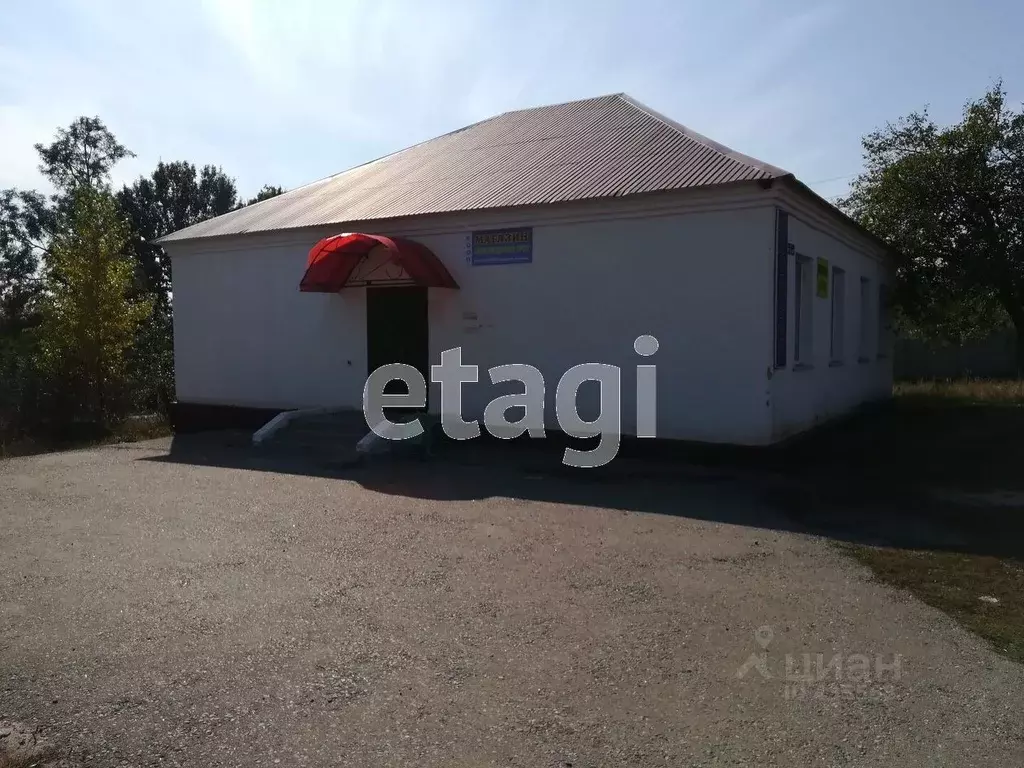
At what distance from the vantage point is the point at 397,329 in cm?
1366

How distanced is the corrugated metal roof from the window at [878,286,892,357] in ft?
26.5

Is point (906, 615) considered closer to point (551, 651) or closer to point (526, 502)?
point (551, 651)

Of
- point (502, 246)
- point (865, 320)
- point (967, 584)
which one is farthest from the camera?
point (865, 320)

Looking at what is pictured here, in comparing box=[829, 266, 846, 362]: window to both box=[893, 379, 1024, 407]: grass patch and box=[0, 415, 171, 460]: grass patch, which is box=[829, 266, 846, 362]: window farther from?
box=[0, 415, 171, 460]: grass patch

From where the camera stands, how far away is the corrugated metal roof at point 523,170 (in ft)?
37.8

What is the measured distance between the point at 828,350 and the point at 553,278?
5.50 metres

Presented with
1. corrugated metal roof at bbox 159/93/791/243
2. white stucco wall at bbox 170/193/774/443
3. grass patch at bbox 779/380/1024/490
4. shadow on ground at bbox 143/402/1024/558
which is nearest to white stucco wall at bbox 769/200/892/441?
grass patch at bbox 779/380/1024/490

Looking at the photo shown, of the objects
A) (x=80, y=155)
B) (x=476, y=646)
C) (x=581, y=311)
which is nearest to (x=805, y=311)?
(x=581, y=311)

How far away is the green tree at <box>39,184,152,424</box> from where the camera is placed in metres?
17.6

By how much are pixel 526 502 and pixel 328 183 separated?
10.9 metres

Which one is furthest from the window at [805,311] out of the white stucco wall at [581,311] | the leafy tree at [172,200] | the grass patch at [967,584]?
the leafy tree at [172,200]

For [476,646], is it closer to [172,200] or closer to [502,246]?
[502,246]

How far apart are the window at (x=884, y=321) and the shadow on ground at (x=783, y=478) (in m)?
5.28

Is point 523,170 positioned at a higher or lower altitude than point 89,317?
higher
